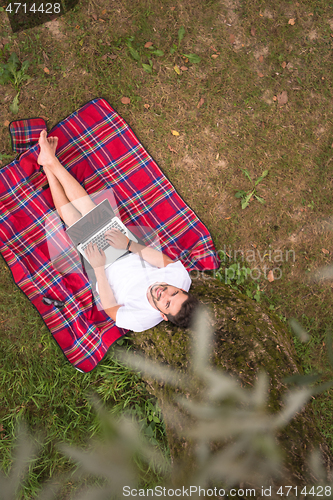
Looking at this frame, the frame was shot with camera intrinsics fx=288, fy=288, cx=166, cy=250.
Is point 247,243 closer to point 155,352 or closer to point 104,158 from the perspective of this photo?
point 155,352

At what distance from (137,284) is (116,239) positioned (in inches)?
23.0

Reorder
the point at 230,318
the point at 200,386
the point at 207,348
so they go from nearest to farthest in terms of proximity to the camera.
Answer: the point at 200,386 < the point at 207,348 < the point at 230,318

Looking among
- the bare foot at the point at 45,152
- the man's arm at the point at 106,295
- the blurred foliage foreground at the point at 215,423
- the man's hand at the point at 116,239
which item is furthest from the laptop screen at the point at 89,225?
the blurred foliage foreground at the point at 215,423

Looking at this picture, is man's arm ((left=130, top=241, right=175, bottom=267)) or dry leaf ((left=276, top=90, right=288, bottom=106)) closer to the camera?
man's arm ((left=130, top=241, right=175, bottom=267))

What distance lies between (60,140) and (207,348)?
2995 millimetres

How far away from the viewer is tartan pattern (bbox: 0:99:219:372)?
343 cm

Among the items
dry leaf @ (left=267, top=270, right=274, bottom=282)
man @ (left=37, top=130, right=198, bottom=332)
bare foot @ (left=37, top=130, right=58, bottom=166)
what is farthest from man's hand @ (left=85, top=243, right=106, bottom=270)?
dry leaf @ (left=267, top=270, right=274, bottom=282)

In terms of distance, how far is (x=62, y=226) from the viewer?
3.57 metres

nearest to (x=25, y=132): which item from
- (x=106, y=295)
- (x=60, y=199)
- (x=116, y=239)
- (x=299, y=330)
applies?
(x=60, y=199)

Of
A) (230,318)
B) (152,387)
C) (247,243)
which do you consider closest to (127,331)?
(152,387)

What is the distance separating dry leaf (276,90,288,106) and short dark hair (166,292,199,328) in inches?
123

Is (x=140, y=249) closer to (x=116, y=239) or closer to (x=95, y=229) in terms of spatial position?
(x=116, y=239)

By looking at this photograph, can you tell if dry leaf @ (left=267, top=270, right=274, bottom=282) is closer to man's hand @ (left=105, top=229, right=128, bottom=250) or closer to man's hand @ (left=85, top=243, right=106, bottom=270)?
man's hand @ (left=105, top=229, right=128, bottom=250)

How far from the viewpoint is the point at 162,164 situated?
395 centimetres
